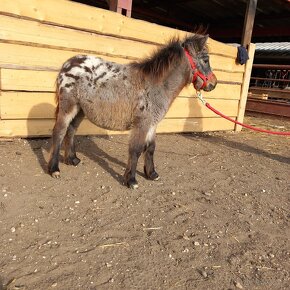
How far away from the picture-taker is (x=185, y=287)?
2.19m

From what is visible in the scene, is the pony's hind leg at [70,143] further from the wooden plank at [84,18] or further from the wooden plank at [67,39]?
the wooden plank at [84,18]

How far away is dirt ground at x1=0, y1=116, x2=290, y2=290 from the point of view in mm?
2277

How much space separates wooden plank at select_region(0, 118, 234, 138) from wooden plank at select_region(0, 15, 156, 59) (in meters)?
1.28

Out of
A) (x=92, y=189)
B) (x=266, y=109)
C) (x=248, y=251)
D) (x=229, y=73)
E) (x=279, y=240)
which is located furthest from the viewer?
→ (x=266, y=109)

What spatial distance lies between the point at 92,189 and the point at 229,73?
5281 mm

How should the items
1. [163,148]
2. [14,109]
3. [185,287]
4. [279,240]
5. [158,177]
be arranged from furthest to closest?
1. [163,148]
2. [14,109]
3. [158,177]
4. [279,240]
5. [185,287]

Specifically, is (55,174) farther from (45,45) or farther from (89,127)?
(45,45)

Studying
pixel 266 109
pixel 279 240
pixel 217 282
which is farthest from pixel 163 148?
pixel 266 109

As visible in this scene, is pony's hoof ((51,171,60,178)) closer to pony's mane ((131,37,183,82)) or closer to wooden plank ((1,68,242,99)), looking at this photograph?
pony's mane ((131,37,183,82))

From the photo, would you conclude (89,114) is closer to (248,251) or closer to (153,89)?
(153,89)

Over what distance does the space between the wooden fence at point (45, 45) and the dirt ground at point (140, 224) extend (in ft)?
A: 1.67

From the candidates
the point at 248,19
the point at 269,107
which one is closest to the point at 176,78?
the point at 248,19

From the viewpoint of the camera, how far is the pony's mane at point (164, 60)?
3.88 m

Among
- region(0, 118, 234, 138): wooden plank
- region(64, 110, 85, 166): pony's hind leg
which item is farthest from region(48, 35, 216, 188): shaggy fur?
region(0, 118, 234, 138): wooden plank
